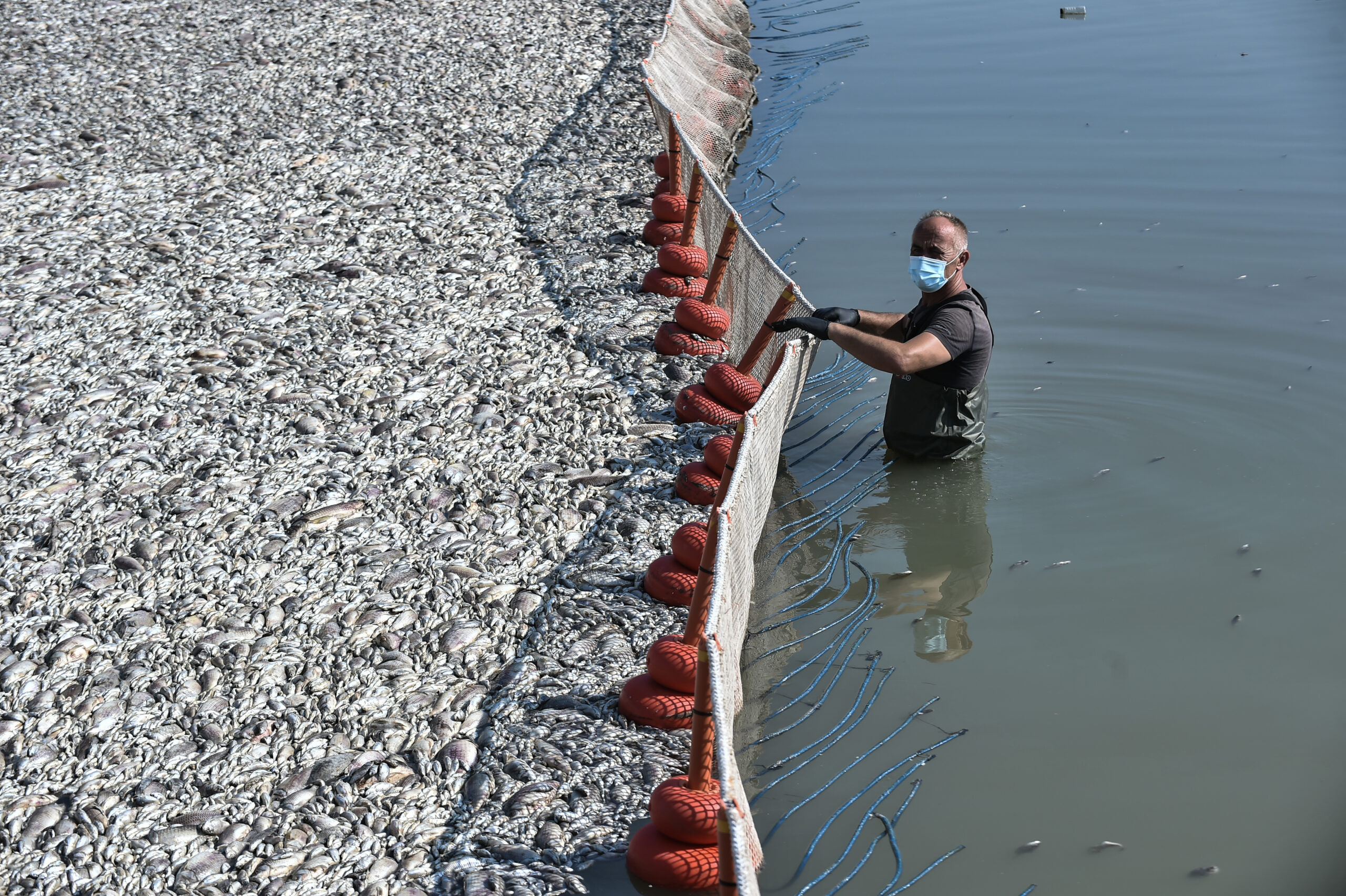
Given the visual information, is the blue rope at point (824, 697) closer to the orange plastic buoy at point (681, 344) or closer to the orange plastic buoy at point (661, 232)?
the orange plastic buoy at point (681, 344)

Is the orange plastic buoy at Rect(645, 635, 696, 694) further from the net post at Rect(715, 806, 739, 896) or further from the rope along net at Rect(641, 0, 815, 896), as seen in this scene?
the net post at Rect(715, 806, 739, 896)

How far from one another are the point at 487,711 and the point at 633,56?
34.9 feet

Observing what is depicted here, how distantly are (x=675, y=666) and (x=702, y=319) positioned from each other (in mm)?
3411

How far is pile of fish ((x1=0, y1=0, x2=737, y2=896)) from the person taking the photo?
4188 millimetres

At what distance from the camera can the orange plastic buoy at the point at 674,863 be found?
3801 mm

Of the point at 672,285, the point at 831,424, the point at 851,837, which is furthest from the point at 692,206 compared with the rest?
the point at 851,837

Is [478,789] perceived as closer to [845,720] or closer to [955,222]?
[845,720]

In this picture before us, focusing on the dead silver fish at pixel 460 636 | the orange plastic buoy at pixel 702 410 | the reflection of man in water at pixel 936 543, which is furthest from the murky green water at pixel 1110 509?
the dead silver fish at pixel 460 636

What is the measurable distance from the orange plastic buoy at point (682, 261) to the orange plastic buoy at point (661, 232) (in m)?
0.55

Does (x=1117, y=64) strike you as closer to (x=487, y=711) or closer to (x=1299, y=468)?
(x=1299, y=468)

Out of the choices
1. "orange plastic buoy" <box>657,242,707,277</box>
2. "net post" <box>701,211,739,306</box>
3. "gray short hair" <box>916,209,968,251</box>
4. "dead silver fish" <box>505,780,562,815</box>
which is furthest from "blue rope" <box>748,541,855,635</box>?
"orange plastic buoy" <box>657,242,707,277</box>

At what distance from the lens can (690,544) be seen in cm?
518

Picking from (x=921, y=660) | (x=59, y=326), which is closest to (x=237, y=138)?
(x=59, y=326)

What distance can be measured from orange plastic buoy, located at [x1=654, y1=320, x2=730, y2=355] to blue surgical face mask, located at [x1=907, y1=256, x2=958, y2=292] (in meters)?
1.89
